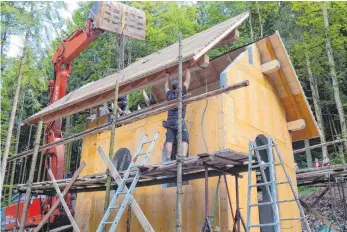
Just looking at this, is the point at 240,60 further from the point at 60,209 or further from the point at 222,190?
the point at 60,209

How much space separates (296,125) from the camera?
34.2 feet

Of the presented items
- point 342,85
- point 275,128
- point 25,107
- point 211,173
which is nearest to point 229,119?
point 211,173

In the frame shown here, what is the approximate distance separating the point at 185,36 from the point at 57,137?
1414cm

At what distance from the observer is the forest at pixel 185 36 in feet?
37.1

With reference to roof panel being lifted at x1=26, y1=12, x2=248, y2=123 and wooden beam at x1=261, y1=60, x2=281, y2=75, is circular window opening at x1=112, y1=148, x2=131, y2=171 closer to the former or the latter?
roof panel being lifted at x1=26, y1=12, x2=248, y2=123

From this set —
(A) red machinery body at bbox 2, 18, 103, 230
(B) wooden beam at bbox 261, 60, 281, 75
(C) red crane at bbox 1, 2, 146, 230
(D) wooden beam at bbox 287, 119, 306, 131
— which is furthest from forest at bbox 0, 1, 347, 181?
(B) wooden beam at bbox 261, 60, 281, 75

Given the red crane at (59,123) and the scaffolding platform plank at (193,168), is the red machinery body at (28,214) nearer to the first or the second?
the red crane at (59,123)

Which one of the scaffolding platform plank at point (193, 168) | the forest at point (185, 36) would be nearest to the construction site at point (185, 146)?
the scaffolding platform plank at point (193, 168)

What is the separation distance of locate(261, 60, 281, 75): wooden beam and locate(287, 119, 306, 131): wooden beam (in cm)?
191

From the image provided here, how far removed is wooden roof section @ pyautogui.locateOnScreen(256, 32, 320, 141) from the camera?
9.46 metres

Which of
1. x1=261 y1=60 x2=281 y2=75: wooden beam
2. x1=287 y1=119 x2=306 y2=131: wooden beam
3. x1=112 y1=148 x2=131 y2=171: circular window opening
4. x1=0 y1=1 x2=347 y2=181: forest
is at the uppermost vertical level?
x1=0 y1=1 x2=347 y2=181: forest

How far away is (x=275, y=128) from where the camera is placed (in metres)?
9.64

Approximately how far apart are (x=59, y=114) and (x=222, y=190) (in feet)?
19.8

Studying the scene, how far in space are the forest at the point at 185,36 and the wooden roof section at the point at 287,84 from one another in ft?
5.62
